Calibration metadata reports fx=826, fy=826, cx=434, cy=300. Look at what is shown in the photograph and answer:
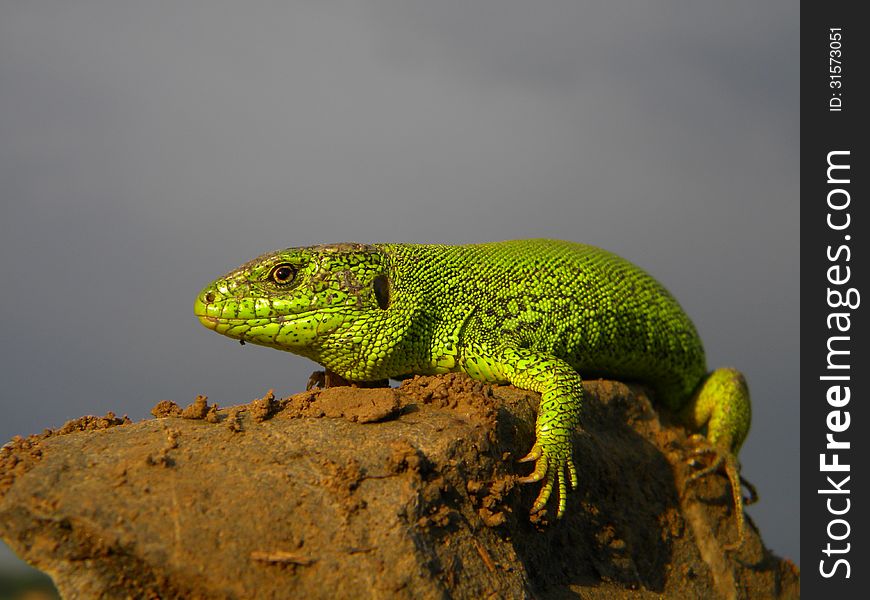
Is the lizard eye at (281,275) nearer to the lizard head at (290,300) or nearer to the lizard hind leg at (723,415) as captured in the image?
the lizard head at (290,300)

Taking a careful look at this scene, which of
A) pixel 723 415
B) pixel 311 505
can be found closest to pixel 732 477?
pixel 723 415

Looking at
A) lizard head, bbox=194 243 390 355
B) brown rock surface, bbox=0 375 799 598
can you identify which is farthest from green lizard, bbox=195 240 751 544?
brown rock surface, bbox=0 375 799 598

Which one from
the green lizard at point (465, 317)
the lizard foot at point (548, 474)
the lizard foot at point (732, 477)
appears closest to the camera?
the lizard foot at point (548, 474)

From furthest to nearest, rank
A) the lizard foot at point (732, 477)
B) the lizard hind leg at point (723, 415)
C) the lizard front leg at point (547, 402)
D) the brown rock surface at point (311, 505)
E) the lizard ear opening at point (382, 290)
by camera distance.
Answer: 1. the lizard hind leg at point (723, 415)
2. the lizard foot at point (732, 477)
3. the lizard ear opening at point (382, 290)
4. the lizard front leg at point (547, 402)
5. the brown rock surface at point (311, 505)

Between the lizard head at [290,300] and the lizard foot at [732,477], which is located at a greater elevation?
the lizard head at [290,300]

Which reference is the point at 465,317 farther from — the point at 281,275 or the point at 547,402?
the point at 281,275

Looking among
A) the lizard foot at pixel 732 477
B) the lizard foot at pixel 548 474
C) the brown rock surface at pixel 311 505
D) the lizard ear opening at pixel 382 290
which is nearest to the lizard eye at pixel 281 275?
A: the lizard ear opening at pixel 382 290

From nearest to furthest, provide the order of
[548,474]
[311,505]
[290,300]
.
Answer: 1. [311,505]
2. [548,474]
3. [290,300]
